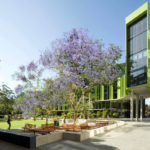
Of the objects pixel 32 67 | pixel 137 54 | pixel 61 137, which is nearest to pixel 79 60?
pixel 32 67

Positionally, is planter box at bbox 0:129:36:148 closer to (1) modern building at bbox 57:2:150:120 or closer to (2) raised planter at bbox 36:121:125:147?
(2) raised planter at bbox 36:121:125:147

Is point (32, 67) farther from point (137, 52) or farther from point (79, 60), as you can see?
point (137, 52)

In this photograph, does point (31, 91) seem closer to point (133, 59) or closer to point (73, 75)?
point (73, 75)

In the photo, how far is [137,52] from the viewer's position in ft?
108

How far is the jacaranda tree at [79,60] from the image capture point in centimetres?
1572

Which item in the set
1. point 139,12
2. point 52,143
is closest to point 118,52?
point 52,143

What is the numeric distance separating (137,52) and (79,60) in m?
21.2

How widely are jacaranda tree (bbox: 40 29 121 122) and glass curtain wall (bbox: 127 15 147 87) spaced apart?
49.2 ft

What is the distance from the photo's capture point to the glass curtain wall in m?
30.9

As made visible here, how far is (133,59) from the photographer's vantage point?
33656mm

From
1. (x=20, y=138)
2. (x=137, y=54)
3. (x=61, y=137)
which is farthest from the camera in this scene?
(x=137, y=54)

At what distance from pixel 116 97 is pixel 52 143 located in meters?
35.6

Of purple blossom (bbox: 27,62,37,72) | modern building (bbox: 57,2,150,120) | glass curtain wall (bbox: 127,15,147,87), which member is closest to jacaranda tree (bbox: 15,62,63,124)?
purple blossom (bbox: 27,62,37,72)

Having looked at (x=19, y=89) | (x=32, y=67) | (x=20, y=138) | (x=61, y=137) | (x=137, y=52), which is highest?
(x=137, y=52)
